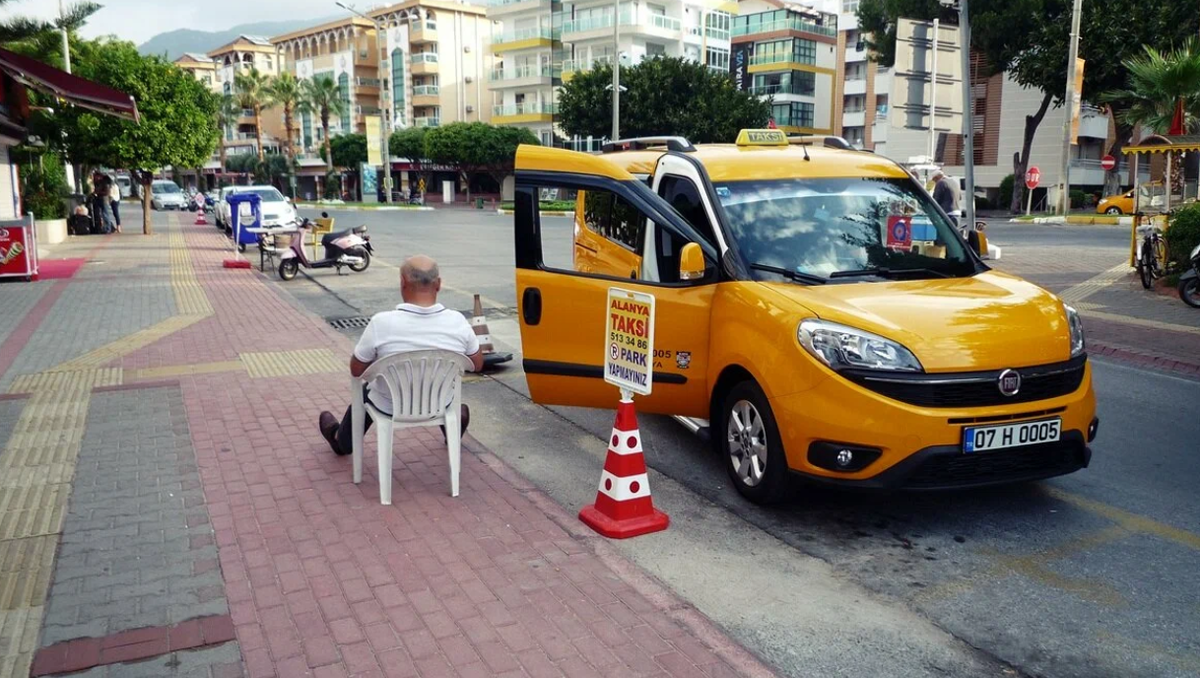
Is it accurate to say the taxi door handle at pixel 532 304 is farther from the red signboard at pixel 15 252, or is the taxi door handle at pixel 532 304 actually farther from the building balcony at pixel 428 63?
the building balcony at pixel 428 63

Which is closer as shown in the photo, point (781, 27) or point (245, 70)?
point (781, 27)

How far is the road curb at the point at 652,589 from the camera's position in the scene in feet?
12.2

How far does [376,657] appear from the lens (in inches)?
144

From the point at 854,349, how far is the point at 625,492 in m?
1.39

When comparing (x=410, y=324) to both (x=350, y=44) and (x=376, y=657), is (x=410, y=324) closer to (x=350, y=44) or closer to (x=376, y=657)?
(x=376, y=657)

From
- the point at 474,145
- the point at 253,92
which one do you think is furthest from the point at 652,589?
the point at 253,92

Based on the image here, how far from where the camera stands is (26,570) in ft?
14.6

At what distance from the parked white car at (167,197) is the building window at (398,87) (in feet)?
101

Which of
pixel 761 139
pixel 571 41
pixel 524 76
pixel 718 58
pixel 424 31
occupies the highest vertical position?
pixel 424 31

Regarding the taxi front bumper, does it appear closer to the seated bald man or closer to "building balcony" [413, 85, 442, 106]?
the seated bald man

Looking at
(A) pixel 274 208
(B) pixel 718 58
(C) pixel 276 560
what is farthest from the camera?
(B) pixel 718 58

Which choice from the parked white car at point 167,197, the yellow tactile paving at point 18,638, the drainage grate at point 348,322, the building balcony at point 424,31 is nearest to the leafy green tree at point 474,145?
the parked white car at point 167,197

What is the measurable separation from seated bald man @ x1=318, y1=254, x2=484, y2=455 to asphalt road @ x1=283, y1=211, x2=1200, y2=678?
1148 mm

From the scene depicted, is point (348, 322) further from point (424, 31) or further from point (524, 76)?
point (424, 31)
